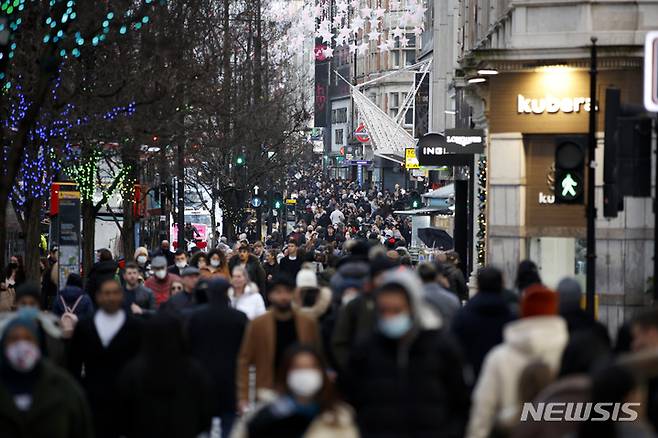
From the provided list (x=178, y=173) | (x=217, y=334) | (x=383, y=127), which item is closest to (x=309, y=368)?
(x=217, y=334)

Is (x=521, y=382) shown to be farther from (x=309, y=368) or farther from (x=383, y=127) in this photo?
(x=383, y=127)

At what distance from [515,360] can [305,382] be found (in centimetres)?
214

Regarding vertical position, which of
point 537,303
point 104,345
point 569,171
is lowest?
point 104,345

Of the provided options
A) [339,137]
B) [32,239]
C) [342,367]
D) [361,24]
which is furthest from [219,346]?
[339,137]

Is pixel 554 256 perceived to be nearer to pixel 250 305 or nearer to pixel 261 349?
pixel 250 305

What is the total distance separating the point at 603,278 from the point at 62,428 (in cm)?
1702

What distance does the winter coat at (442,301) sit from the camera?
13.1m

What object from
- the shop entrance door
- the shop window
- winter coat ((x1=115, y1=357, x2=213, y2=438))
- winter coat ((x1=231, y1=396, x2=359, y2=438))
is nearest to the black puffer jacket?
winter coat ((x1=231, y1=396, x2=359, y2=438))

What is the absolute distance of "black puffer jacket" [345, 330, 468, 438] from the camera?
890 centimetres

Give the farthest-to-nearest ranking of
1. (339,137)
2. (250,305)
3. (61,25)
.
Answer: (339,137) < (61,25) < (250,305)

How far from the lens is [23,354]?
373 inches

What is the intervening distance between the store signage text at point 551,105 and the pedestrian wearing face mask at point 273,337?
13.7 meters

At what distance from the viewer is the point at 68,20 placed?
2202 cm

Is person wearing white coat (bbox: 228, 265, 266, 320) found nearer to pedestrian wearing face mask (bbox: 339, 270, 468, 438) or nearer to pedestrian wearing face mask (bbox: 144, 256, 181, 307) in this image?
pedestrian wearing face mask (bbox: 144, 256, 181, 307)
